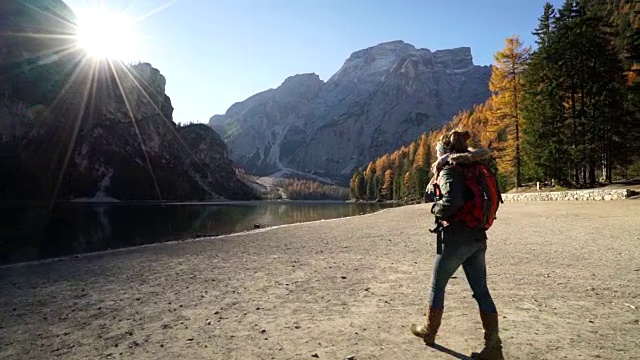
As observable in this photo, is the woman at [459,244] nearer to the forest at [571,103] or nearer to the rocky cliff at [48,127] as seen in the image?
the forest at [571,103]

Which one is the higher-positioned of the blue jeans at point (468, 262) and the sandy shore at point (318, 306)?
the blue jeans at point (468, 262)

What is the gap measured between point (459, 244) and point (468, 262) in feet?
1.35

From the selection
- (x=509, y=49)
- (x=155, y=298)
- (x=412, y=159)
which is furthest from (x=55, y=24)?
(x=155, y=298)

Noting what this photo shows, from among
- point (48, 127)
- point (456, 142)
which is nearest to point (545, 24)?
point (456, 142)

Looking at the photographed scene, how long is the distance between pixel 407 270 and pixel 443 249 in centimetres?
638

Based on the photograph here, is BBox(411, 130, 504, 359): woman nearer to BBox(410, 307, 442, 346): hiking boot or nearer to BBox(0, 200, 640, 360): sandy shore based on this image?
BBox(410, 307, 442, 346): hiking boot

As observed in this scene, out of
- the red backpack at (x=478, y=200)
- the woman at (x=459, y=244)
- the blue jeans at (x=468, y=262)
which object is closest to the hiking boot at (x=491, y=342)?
the woman at (x=459, y=244)

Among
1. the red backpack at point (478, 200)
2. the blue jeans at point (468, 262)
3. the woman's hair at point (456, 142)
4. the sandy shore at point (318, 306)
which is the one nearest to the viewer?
the red backpack at point (478, 200)

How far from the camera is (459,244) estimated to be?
5203mm

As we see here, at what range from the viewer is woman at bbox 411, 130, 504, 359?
5.09 m

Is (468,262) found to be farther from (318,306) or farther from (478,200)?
(318,306)

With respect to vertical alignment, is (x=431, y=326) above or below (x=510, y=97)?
below

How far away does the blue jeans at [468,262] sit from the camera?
5207 millimetres

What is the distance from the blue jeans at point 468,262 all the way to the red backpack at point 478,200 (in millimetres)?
247
